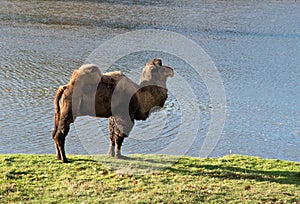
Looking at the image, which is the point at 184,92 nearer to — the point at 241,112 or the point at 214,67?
the point at 241,112

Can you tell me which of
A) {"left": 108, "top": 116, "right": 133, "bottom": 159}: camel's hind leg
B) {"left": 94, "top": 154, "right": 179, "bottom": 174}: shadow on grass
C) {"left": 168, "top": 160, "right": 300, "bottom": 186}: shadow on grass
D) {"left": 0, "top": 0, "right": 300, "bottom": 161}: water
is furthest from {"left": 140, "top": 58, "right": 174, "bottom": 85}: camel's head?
{"left": 0, "top": 0, "right": 300, "bottom": 161}: water

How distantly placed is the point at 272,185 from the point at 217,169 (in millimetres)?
1212

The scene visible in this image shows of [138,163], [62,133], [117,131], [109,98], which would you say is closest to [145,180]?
[138,163]

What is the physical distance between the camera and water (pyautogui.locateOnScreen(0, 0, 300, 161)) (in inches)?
539

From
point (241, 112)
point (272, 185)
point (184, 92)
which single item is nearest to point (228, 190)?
point (272, 185)

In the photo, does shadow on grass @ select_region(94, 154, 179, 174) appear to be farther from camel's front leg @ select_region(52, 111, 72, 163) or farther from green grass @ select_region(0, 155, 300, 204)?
camel's front leg @ select_region(52, 111, 72, 163)

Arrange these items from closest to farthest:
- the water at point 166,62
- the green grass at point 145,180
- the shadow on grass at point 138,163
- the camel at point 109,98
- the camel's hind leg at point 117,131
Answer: the green grass at point 145,180, the shadow on grass at point 138,163, the camel at point 109,98, the camel's hind leg at point 117,131, the water at point 166,62

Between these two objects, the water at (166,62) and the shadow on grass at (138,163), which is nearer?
the shadow on grass at (138,163)

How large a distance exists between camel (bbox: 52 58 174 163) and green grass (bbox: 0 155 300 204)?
2.13ft

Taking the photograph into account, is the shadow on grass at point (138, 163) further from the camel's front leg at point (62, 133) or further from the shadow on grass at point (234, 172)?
the camel's front leg at point (62, 133)

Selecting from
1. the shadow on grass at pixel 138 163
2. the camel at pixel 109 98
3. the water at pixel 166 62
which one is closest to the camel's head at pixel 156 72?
the camel at pixel 109 98

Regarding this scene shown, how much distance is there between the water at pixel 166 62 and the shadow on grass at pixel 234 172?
256 cm

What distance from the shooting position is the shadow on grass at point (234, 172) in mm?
9594

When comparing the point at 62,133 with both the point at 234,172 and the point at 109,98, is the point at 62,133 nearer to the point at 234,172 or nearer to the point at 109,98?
the point at 109,98
